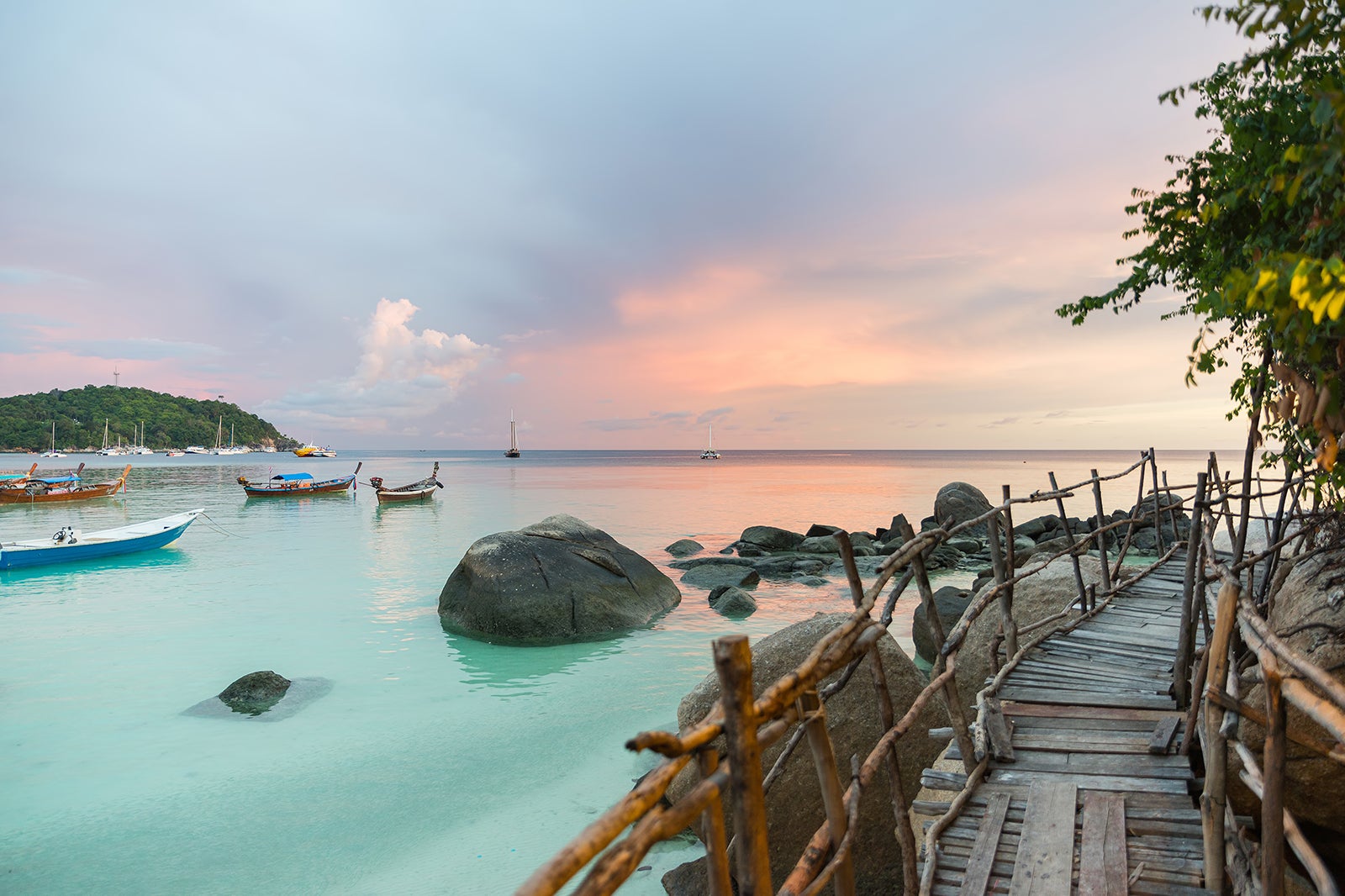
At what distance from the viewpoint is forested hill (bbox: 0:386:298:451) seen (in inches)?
4222

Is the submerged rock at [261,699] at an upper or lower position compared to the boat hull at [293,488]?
lower

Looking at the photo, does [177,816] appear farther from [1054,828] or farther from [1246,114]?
[1246,114]

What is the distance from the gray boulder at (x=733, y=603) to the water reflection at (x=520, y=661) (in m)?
2.91

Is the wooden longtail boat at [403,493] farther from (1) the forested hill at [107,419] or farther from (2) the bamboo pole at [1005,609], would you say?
(1) the forested hill at [107,419]

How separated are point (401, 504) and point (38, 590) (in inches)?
908

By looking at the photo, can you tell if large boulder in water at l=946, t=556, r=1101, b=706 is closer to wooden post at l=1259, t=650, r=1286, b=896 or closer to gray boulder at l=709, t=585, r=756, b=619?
wooden post at l=1259, t=650, r=1286, b=896

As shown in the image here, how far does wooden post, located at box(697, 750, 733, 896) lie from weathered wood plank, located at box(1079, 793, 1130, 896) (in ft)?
7.50

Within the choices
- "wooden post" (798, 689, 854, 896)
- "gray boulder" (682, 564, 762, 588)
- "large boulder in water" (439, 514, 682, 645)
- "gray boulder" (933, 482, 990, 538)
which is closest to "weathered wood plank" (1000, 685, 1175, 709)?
"wooden post" (798, 689, 854, 896)

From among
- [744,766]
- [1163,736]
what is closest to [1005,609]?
[1163,736]

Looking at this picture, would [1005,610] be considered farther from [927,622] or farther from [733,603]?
[733,603]

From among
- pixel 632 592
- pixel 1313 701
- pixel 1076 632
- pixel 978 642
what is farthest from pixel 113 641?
pixel 1313 701

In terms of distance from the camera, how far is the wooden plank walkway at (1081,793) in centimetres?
358

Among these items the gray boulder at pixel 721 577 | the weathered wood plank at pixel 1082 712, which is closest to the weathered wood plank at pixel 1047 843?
the weathered wood plank at pixel 1082 712

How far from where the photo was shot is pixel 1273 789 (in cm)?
267
